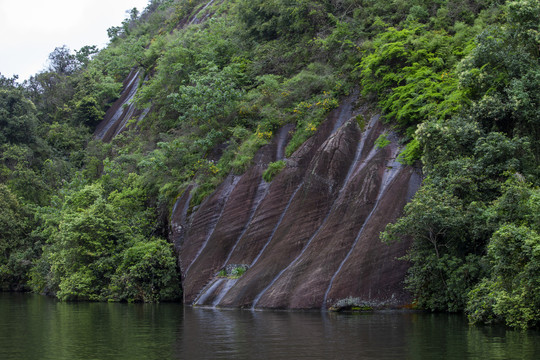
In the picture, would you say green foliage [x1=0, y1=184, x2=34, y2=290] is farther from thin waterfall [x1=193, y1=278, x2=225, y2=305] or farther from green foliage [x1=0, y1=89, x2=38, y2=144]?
thin waterfall [x1=193, y1=278, x2=225, y2=305]

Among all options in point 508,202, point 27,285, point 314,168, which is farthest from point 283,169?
Answer: point 27,285

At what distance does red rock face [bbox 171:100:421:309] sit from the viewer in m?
25.2

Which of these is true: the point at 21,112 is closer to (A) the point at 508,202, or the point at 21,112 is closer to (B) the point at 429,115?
(B) the point at 429,115

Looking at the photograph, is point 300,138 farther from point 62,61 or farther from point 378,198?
point 62,61

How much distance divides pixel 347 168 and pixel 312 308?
823 centimetres

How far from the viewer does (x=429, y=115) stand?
26.8 m

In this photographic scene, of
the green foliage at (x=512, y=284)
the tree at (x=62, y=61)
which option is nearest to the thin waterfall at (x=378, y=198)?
the green foliage at (x=512, y=284)

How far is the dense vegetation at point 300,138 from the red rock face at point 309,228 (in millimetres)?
1197

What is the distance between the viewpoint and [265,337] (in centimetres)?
1677

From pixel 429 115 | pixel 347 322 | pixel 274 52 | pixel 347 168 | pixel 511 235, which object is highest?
pixel 274 52

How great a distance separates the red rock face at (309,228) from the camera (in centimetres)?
2519

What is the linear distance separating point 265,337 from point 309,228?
12.6m

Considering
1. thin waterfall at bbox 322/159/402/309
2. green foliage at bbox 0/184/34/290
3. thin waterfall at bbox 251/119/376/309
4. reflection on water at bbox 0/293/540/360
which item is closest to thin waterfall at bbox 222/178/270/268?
thin waterfall at bbox 251/119/376/309

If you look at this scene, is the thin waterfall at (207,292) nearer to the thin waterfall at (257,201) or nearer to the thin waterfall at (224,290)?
the thin waterfall at (224,290)
